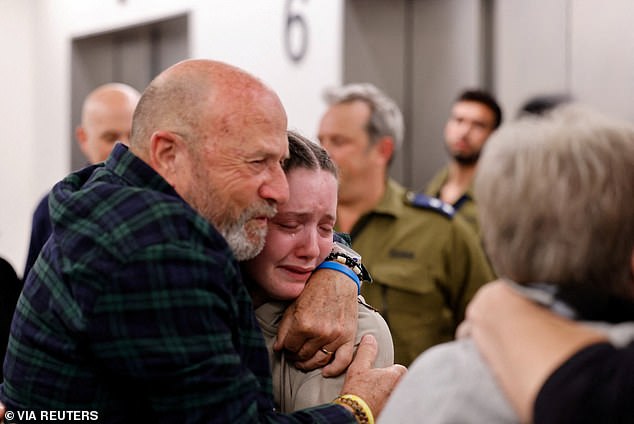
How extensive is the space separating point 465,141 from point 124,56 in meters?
3.40

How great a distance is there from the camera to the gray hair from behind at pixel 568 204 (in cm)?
126

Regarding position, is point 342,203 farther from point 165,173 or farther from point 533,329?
point 533,329

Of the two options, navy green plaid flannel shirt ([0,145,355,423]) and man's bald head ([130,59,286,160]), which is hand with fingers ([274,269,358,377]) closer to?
navy green plaid flannel shirt ([0,145,355,423])

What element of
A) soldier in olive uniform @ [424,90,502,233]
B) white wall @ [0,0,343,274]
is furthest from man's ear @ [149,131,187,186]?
white wall @ [0,0,343,274]

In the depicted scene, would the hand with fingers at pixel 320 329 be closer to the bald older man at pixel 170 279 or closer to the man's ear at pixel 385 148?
the bald older man at pixel 170 279

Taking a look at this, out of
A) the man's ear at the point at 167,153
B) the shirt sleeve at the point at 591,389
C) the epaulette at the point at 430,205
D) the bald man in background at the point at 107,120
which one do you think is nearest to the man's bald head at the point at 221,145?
the man's ear at the point at 167,153

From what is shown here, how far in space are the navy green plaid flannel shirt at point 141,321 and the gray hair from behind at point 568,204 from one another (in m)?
0.58

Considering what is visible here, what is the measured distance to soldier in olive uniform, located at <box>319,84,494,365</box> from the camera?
12.4ft

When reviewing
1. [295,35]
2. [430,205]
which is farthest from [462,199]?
[295,35]

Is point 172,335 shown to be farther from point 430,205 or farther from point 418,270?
point 430,205

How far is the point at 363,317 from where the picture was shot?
86.3 inches

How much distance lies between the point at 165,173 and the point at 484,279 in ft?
7.08

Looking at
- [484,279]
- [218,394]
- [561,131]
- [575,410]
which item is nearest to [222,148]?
[218,394]

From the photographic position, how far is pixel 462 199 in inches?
207
